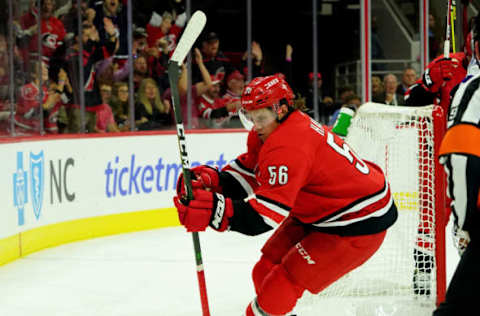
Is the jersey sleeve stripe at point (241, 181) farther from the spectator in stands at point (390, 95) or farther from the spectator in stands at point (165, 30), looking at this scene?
the spectator in stands at point (390, 95)

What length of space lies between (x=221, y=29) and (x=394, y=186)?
3.81 metres

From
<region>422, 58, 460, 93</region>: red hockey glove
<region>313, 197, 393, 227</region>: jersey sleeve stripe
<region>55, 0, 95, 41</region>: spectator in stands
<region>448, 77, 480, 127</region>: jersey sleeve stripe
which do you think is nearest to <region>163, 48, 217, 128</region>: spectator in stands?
<region>55, 0, 95, 41</region>: spectator in stands

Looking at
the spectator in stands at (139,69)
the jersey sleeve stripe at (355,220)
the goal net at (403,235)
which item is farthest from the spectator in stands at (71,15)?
the jersey sleeve stripe at (355,220)

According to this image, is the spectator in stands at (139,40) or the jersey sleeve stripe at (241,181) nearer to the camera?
the jersey sleeve stripe at (241,181)

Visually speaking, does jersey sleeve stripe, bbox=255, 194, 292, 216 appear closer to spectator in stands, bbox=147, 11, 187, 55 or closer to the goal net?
the goal net

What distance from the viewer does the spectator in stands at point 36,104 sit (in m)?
5.09

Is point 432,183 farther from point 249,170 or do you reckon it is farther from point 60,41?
point 60,41

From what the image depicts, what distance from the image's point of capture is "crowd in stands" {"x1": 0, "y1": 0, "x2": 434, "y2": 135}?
5.30 metres

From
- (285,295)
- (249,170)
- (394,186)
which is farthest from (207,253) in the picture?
(285,295)

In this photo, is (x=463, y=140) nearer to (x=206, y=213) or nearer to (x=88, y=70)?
(x=206, y=213)

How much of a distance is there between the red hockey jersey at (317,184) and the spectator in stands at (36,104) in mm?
3194

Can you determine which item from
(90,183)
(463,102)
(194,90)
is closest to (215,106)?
(194,90)

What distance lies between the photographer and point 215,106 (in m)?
6.94

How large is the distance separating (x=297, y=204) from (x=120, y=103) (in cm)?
422
